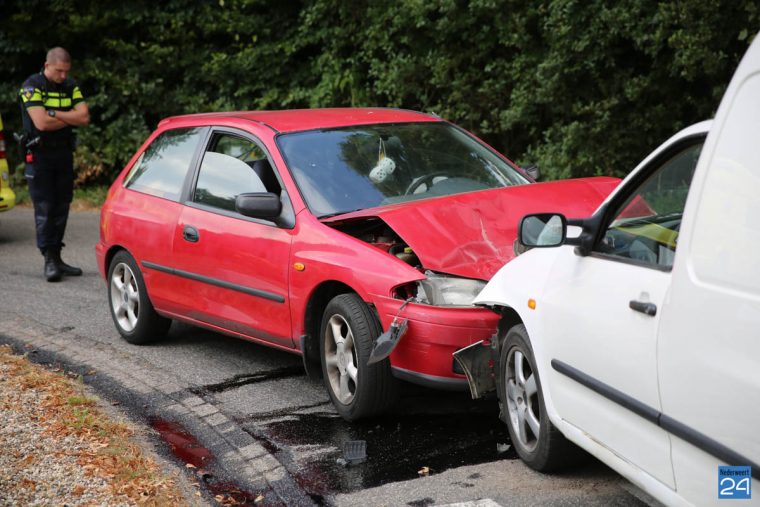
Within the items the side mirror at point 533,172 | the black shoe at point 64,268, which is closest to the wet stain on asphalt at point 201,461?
the side mirror at point 533,172

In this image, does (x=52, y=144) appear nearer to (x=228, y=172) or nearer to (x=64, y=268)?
(x=64, y=268)

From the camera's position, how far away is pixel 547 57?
11578mm

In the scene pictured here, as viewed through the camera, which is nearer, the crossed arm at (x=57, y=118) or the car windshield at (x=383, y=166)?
the car windshield at (x=383, y=166)

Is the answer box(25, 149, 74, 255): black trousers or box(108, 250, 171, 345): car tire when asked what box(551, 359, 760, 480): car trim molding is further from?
box(25, 149, 74, 255): black trousers

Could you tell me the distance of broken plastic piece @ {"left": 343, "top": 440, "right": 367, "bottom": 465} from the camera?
197 inches

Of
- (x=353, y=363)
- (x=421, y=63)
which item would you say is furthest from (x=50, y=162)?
(x=353, y=363)

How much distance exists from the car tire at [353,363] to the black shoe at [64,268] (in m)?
5.14

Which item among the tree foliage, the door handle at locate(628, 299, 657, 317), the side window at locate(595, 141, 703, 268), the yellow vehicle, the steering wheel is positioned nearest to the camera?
the door handle at locate(628, 299, 657, 317)

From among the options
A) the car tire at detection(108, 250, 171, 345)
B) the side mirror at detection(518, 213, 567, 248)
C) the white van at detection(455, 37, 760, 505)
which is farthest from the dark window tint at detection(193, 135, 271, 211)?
the side mirror at detection(518, 213, 567, 248)

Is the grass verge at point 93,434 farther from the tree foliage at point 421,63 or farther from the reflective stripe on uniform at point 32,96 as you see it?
the tree foliage at point 421,63

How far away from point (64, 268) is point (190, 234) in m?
3.90

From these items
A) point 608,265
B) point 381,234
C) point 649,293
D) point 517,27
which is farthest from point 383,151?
point 517,27

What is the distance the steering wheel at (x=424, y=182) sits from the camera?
632 cm

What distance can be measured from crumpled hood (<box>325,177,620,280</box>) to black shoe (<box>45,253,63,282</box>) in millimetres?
5025
